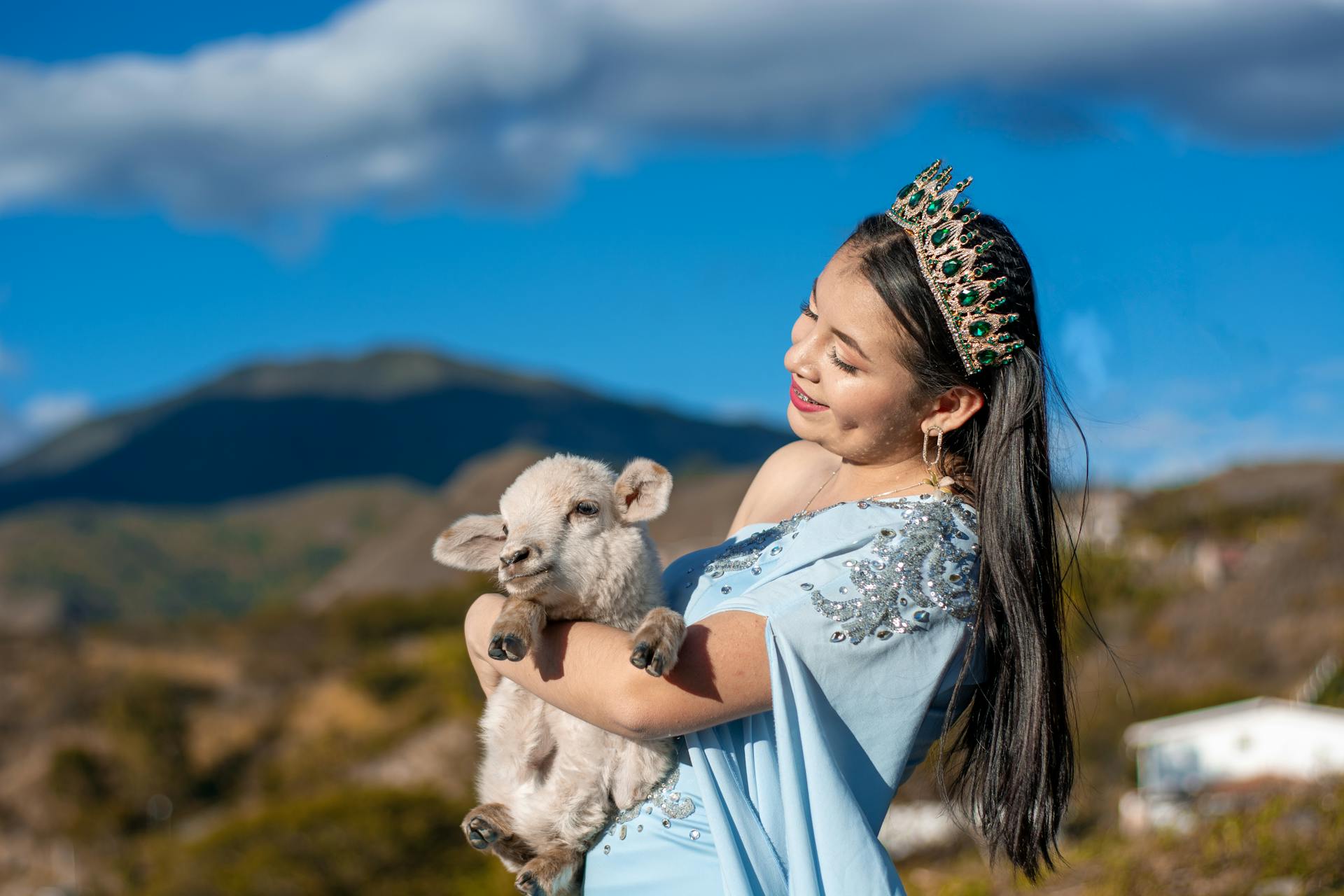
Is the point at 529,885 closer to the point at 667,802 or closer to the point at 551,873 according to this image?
the point at 551,873

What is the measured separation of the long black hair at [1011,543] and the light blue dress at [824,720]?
0.08 m

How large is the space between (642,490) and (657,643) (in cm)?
57

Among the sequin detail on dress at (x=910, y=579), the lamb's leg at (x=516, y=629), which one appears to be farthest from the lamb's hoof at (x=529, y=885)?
the sequin detail on dress at (x=910, y=579)

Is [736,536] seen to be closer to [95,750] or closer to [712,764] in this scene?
[712,764]

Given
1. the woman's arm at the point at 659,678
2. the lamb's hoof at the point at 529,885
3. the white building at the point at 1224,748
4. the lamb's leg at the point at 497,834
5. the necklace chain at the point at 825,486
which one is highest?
the necklace chain at the point at 825,486

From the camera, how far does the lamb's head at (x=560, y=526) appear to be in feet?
9.08

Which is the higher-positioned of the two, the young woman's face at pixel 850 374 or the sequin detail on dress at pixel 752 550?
the young woman's face at pixel 850 374

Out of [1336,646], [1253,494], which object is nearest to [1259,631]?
[1336,646]

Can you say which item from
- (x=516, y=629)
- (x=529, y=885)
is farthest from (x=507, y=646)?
(x=529, y=885)

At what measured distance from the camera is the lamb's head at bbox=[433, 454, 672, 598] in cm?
277

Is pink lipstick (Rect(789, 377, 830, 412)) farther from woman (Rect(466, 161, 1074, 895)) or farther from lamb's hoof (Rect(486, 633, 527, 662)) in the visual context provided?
lamb's hoof (Rect(486, 633, 527, 662))

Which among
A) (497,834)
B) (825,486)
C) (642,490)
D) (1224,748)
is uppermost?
(642,490)

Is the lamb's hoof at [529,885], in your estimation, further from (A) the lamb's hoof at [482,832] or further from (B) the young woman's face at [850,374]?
(B) the young woman's face at [850,374]

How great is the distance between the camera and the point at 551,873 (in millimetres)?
2930
